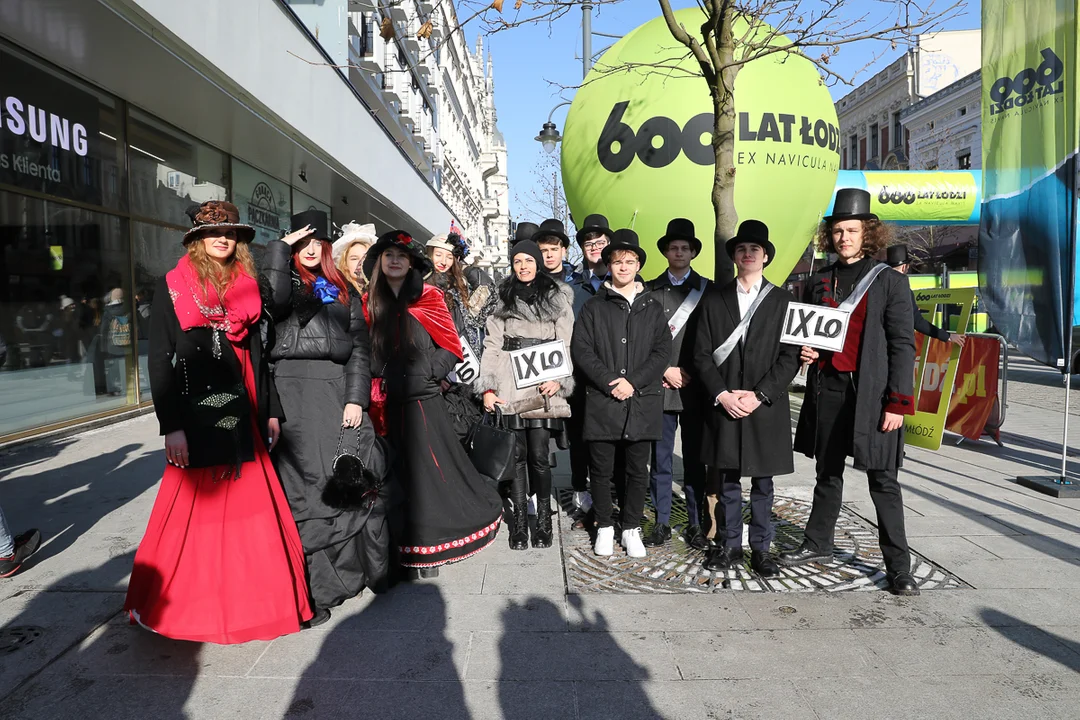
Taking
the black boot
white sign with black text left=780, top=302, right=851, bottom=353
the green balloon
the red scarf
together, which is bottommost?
the black boot

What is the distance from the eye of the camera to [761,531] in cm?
404

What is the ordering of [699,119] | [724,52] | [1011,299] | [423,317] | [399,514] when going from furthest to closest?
[699,119] < [1011,299] < [724,52] < [423,317] < [399,514]

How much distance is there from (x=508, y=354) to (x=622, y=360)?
0.71 m

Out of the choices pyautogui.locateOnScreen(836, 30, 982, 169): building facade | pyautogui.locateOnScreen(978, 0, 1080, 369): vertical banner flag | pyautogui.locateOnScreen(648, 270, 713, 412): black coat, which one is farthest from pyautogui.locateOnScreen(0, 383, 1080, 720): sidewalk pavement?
pyautogui.locateOnScreen(836, 30, 982, 169): building facade

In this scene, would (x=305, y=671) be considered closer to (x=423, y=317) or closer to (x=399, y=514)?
(x=399, y=514)

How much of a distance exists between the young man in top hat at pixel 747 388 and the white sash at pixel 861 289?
12.5 inches

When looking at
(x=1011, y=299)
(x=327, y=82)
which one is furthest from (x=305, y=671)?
(x=327, y=82)

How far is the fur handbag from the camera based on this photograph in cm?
349

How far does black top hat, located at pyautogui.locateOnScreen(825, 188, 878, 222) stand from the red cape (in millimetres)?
2229

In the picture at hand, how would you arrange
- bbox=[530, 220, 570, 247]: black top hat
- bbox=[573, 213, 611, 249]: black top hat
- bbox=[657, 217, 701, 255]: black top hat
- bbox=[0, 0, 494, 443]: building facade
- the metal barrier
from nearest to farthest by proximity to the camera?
bbox=[657, 217, 701, 255]: black top hat → bbox=[530, 220, 570, 247]: black top hat → bbox=[573, 213, 611, 249]: black top hat → bbox=[0, 0, 494, 443]: building facade → the metal barrier

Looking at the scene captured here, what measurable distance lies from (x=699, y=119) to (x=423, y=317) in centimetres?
403

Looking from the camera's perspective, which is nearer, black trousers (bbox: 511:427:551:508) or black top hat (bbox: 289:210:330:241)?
black top hat (bbox: 289:210:330:241)

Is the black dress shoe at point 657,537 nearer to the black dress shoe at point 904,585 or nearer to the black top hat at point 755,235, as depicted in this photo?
the black dress shoe at point 904,585

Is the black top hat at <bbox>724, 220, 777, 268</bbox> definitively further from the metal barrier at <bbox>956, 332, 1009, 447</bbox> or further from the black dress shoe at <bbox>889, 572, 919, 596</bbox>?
the metal barrier at <bbox>956, 332, 1009, 447</bbox>
